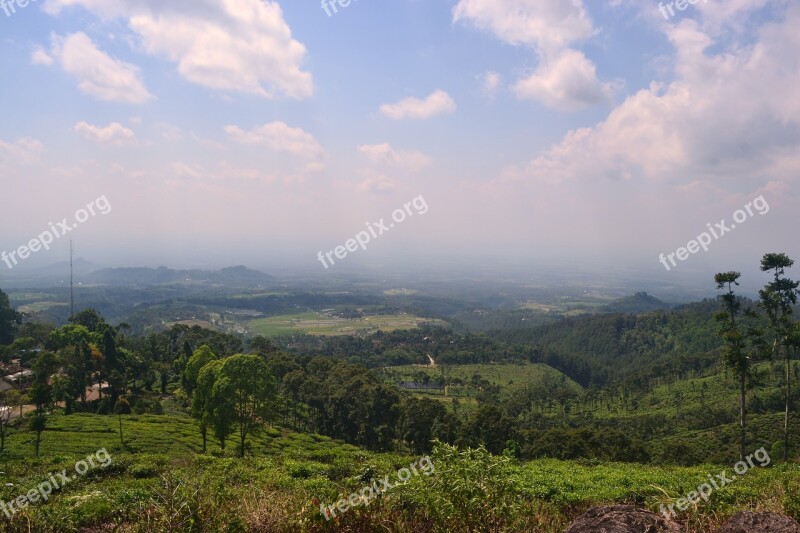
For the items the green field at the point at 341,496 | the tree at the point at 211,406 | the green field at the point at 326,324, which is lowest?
the green field at the point at 326,324

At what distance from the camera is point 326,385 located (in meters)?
43.1

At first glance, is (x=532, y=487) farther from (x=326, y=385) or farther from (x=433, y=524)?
(x=326, y=385)

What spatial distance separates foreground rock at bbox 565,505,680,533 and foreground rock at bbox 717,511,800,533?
0.52 metres

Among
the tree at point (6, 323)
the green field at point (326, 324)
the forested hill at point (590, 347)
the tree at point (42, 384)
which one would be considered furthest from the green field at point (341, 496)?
the green field at point (326, 324)

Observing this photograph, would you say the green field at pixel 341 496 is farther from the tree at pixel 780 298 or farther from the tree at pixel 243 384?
the tree at pixel 780 298

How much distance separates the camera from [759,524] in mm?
4191

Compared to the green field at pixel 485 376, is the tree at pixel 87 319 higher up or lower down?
higher up

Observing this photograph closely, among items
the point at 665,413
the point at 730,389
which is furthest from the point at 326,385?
the point at 730,389

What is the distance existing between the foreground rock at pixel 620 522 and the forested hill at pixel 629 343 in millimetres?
91401

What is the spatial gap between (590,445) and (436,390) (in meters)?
54.0

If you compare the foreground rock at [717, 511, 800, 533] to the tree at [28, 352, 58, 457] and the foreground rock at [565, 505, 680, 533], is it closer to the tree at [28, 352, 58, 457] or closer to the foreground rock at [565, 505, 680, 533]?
the foreground rock at [565, 505, 680, 533]

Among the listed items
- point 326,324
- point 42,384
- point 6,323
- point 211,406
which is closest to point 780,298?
point 211,406

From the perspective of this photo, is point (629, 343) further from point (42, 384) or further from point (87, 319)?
point (42, 384)

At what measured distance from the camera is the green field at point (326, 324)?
138m
